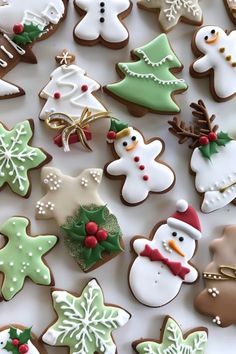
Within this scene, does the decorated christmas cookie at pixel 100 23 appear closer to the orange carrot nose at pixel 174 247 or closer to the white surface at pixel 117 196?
the white surface at pixel 117 196

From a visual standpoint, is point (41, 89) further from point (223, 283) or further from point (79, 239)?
point (223, 283)

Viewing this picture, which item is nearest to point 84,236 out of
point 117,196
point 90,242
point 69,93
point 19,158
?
point 90,242

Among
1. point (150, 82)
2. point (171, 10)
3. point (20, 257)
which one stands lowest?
point (20, 257)

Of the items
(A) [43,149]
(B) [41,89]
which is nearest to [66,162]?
(A) [43,149]

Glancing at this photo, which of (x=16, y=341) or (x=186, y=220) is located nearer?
(x=16, y=341)

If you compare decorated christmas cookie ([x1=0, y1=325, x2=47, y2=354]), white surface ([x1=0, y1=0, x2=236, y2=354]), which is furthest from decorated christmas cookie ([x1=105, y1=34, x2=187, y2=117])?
decorated christmas cookie ([x1=0, y1=325, x2=47, y2=354])

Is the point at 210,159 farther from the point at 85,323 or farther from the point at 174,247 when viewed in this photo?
the point at 85,323
